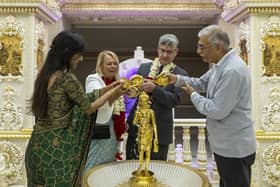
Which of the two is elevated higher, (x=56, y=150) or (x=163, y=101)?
(x=163, y=101)

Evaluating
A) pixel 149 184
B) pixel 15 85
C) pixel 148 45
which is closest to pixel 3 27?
pixel 15 85

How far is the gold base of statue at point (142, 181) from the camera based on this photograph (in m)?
1.67

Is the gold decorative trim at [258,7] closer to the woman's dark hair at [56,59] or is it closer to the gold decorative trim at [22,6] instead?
the gold decorative trim at [22,6]

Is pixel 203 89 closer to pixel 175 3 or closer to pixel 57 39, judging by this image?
pixel 57 39

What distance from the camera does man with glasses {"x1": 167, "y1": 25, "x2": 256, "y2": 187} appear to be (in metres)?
1.94

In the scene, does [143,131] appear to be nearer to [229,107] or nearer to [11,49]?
[229,107]

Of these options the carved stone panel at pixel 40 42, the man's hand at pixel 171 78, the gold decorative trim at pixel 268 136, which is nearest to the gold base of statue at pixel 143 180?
the man's hand at pixel 171 78

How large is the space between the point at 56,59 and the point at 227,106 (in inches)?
38.2

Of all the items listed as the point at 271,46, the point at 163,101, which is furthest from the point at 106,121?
the point at 271,46

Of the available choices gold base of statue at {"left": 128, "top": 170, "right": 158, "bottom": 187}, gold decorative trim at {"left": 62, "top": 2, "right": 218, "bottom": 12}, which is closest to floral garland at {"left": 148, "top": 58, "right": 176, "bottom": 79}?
gold base of statue at {"left": 128, "top": 170, "right": 158, "bottom": 187}

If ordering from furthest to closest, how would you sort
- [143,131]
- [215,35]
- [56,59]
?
[215,35]
[56,59]
[143,131]

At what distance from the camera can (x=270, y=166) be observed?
3.56 m

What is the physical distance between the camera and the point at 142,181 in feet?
5.50

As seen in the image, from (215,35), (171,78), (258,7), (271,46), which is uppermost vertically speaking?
(258,7)
